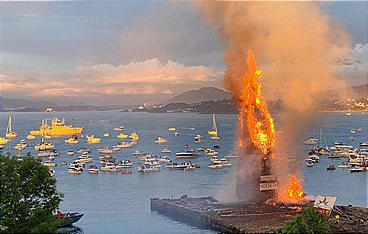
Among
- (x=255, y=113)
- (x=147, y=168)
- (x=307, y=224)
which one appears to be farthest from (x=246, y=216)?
(x=147, y=168)

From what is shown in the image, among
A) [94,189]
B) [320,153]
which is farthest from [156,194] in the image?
[320,153]

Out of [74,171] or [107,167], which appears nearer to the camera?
[74,171]

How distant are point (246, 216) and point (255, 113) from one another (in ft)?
36.2

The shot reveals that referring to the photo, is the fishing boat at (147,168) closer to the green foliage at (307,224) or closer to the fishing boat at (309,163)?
the fishing boat at (309,163)

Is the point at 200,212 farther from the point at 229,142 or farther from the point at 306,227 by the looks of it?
the point at 229,142

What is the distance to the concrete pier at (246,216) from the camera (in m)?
43.2

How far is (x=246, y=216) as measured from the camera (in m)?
47.2

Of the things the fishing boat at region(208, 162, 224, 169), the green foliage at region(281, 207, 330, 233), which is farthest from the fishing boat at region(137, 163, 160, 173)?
the green foliage at region(281, 207, 330, 233)

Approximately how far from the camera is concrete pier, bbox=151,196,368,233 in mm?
43188

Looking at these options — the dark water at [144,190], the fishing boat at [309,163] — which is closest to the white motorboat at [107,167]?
the dark water at [144,190]

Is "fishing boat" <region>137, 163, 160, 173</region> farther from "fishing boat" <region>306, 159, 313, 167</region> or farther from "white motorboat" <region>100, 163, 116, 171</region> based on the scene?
"fishing boat" <region>306, 159, 313, 167</region>

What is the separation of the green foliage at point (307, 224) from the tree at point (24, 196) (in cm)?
1041

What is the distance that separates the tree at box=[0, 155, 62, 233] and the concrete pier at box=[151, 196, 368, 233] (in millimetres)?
17900

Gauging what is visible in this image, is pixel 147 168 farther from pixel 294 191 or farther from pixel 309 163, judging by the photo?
pixel 294 191
